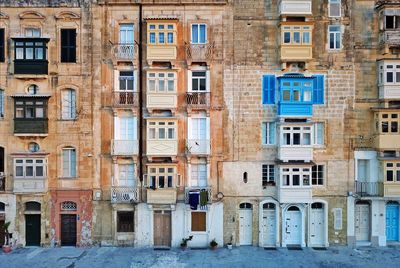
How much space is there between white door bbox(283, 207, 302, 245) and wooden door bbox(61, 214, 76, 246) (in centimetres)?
1601

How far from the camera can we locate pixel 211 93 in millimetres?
27516

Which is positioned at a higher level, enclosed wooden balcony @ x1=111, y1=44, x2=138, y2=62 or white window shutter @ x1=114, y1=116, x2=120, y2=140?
enclosed wooden balcony @ x1=111, y1=44, x2=138, y2=62

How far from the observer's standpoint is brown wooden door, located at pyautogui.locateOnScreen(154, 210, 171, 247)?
27562 millimetres

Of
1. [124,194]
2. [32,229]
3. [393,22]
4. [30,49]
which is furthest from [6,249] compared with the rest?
[393,22]

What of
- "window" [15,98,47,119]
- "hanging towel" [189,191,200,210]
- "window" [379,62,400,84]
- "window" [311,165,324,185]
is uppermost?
"window" [379,62,400,84]

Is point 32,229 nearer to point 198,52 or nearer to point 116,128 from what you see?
point 116,128

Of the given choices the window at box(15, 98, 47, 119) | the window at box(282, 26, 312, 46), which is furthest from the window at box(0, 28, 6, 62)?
the window at box(282, 26, 312, 46)

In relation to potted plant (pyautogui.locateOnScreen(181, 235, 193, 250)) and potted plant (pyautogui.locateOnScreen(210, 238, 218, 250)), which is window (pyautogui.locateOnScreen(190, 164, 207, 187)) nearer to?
potted plant (pyautogui.locateOnScreen(181, 235, 193, 250))

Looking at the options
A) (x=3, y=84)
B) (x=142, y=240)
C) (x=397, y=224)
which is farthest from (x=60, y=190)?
(x=397, y=224)

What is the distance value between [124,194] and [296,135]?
13486 millimetres

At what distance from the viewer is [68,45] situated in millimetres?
27672

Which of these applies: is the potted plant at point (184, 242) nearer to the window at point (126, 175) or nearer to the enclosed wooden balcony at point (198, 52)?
the window at point (126, 175)

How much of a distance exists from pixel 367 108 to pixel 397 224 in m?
9.18

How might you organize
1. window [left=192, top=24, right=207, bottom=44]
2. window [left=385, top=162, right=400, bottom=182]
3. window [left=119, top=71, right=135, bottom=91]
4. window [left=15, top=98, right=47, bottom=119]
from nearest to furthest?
1. window [left=15, top=98, right=47, bottom=119]
2. window [left=385, top=162, right=400, bottom=182]
3. window [left=192, top=24, right=207, bottom=44]
4. window [left=119, top=71, right=135, bottom=91]
